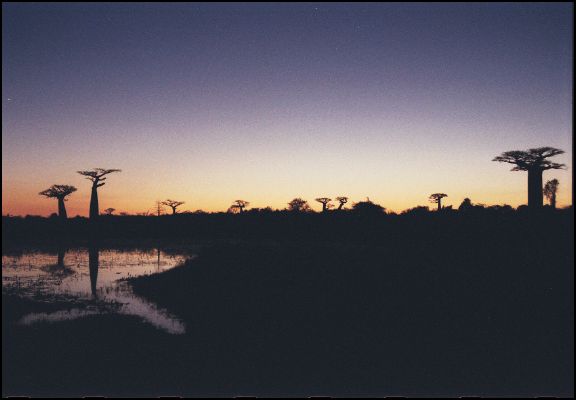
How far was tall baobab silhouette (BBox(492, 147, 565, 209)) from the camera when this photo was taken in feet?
106

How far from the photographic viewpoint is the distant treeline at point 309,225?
1040 inches

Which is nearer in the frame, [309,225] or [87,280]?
[87,280]

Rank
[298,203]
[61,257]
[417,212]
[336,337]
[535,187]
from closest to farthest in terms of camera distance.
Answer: [336,337] → [61,257] → [535,187] → [417,212] → [298,203]

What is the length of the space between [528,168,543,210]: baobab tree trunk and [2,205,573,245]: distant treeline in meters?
1.03

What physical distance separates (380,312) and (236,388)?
5.94m

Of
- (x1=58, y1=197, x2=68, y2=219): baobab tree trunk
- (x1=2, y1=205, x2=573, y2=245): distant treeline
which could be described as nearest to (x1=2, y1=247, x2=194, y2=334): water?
(x1=2, y1=205, x2=573, y2=245): distant treeline

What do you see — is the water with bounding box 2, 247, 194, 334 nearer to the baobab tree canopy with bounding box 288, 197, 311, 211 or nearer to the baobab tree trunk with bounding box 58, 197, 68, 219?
the baobab tree trunk with bounding box 58, 197, 68, 219

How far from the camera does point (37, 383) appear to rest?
27.4 feet

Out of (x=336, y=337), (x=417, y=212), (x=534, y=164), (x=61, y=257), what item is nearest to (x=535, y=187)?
(x=534, y=164)

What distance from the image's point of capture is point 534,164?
33.4 meters

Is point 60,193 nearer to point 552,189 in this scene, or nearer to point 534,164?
point 534,164

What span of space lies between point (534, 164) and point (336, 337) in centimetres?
3085

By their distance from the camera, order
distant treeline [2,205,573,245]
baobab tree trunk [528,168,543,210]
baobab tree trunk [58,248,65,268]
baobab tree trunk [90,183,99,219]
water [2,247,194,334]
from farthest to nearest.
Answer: baobab tree trunk [90,183,99,219] → baobab tree trunk [528,168,543,210] → distant treeline [2,205,573,245] → baobab tree trunk [58,248,65,268] → water [2,247,194,334]

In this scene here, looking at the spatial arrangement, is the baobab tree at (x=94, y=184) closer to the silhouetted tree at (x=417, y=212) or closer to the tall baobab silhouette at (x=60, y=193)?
the tall baobab silhouette at (x=60, y=193)
